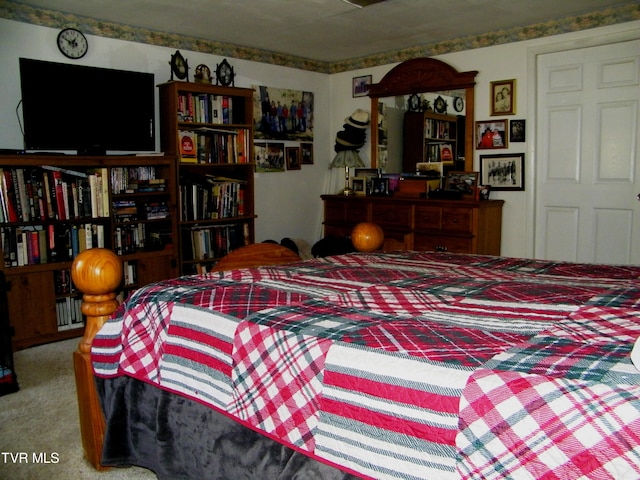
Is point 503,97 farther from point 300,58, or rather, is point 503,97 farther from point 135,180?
point 135,180

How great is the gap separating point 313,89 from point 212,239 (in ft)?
6.96

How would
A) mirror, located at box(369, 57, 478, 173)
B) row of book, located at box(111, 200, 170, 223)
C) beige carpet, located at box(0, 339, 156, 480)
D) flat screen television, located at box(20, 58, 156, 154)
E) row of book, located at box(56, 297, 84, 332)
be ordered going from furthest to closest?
mirror, located at box(369, 57, 478, 173) < row of book, located at box(111, 200, 170, 223) < row of book, located at box(56, 297, 84, 332) < flat screen television, located at box(20, 58, 156, 154) < beige carpet, located at box(0, 339, 156, 480)

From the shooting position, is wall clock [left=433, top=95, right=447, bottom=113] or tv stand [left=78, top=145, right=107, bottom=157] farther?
wall clock [left=433, top=95, right=447, bottom=113]

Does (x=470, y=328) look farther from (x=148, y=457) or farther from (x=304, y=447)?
(x=148, y=457)

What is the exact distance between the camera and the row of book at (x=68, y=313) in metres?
3.87

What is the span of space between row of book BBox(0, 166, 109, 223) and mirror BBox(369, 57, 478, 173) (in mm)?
2780

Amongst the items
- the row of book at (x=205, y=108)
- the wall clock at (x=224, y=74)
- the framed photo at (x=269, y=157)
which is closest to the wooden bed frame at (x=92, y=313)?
the row of book at (x=205, y=108)

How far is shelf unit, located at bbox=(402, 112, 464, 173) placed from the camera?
5.05m

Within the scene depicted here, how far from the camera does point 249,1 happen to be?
3781 mm

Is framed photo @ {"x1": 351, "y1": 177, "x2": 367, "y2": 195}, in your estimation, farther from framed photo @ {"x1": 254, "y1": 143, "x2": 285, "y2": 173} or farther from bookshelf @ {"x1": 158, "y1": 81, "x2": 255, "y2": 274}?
bookshelf @ {"x1": 158, "y1": 81, "x2": 255, "y2": 274}

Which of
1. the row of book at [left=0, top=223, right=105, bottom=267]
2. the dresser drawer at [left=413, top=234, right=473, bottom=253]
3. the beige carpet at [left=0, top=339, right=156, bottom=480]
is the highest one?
the row of book at [left=0, top=223, right=105, bottom=267]

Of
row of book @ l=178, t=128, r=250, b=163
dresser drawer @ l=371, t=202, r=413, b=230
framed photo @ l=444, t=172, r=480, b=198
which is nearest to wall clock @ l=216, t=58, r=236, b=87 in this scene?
row of book @ l=178, t=128, r=250, b=163

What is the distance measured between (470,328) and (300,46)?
4.50 meters

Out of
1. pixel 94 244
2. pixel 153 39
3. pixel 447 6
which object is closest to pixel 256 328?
pixel 94 244
